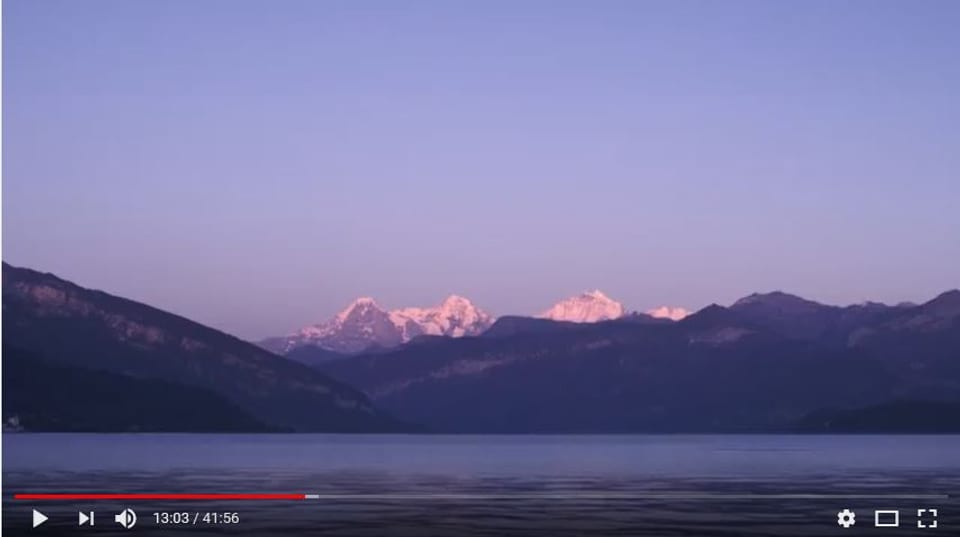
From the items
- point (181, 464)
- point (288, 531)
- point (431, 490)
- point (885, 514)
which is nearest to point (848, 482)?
point (431, 490)

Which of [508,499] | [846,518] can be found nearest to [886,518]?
[846,518]

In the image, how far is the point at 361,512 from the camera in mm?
81875

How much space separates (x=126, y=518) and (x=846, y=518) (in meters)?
35.0

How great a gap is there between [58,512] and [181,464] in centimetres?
9591

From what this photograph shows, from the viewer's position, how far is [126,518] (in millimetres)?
74375

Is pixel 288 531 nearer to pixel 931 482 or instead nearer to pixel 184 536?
pixel 184 536

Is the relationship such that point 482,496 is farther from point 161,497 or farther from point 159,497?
point 159,497

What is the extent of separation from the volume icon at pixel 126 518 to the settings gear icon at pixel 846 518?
108ft

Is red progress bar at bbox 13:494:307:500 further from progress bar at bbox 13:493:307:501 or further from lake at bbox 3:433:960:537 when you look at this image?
lake at bbox 3:433:960:537

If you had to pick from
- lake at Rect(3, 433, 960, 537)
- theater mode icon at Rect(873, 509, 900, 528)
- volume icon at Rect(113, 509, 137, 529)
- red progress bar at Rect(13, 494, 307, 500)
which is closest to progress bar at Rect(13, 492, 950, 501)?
red progress bar at Rect(13, 494, 307, 500)

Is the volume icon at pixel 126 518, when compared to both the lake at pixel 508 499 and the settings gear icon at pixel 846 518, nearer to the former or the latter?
the lake at pixel 508 499

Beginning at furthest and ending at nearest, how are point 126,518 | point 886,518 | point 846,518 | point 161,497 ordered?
point 161,497, point 886,518, point 846,518, point 126,518

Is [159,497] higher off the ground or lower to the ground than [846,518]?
higher

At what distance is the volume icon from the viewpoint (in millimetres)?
71312
